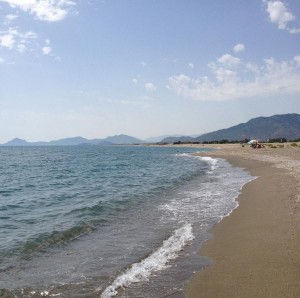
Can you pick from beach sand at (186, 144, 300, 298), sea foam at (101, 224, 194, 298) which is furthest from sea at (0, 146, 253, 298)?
beach sand at (186, 144, 300, 298)

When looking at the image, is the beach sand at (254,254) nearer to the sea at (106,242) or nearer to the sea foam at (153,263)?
the sea at (106,242)

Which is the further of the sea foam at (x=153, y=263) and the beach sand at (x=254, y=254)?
the sea foam at (x=153, y=263)

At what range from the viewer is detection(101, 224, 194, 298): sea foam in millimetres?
8906

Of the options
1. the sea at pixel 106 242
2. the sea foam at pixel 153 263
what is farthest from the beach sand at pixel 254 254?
the sea foam at pixel 153 263

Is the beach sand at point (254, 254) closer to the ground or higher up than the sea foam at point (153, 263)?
higher up

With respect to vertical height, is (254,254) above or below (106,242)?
above

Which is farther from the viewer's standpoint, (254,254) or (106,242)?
(106,242)

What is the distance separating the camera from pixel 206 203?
2016 centimetres

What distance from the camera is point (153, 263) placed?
1038 centimetres

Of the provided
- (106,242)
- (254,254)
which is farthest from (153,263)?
(106,242)

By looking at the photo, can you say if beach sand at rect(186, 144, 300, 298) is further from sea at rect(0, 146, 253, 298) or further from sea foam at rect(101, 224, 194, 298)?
sea foam at rect(101, 224, 194, 298)

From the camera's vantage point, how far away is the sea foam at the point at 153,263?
8906 millimetres

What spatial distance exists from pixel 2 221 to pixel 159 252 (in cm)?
917

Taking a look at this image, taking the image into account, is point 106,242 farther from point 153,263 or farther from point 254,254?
point 254,254
